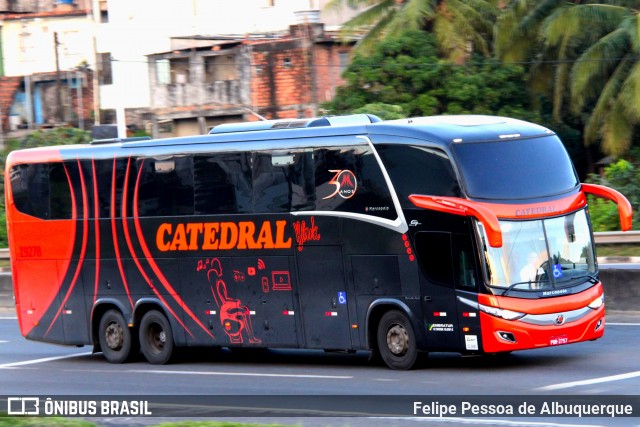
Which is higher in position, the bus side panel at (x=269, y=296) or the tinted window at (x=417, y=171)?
the tinted window at (x=417, y=171)

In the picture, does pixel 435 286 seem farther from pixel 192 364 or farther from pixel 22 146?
pixel 22 146

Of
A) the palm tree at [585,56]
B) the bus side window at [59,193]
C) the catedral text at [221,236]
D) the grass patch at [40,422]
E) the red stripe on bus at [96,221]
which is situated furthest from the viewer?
the palm tree at [585,56]

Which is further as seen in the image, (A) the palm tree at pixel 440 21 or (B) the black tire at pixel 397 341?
(A) the palm tree at pixel 440 21

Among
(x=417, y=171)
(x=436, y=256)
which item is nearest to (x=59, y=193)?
(x=417, y=171)

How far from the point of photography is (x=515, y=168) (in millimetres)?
15469

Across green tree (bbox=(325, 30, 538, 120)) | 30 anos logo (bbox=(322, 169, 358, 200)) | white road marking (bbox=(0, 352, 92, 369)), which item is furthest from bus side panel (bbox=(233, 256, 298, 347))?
green tree (bbox=(325, 30, 538, 120))

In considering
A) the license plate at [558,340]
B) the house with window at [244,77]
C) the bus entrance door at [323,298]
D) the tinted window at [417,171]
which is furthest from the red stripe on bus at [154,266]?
the house with window at [244,77]

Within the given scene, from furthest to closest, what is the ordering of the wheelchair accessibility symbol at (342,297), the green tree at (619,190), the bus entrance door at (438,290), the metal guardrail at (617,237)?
the green tree at (619,190), the metal guardrail at (617,237), the wheelchair accessibility symbol at (342,297), the bus entrance door at (438,290)

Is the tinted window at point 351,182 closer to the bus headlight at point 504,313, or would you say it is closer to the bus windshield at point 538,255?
the bus windshield at point 538,255

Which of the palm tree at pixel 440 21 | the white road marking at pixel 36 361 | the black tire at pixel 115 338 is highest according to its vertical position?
the palm tree at pixel 440 21

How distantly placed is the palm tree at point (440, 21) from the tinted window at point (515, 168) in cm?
2592

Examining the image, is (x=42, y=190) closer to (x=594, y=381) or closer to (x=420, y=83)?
(x=594, y=381)

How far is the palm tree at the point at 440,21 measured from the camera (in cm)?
4159

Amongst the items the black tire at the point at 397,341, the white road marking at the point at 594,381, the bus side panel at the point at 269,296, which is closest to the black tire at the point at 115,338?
the bus side panel at the point at 269,296
